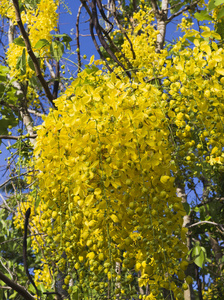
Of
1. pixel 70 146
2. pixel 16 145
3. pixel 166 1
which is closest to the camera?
pixel 70 146

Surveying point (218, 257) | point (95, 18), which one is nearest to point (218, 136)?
point (95, 18)

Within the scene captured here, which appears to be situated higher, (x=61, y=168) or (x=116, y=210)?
(x=61, y=168)

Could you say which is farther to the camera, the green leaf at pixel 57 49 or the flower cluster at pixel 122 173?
the green leaf at pixel 57 49

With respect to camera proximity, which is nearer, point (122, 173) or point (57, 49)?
point (122, 173)

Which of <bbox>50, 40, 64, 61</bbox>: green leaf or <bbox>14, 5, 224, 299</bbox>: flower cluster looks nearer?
<bbox>14, 5, 224, 299</bbox>: flower cluster

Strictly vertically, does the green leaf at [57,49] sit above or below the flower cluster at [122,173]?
above

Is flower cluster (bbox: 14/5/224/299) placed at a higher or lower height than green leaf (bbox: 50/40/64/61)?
lower

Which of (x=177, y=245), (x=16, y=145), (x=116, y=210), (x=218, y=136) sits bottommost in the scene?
(x=177, y=245)

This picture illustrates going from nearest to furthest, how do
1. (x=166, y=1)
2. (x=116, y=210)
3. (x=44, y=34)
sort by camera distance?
(x=116, y=210) → (x=44, y=34) → (x=166, y=1)

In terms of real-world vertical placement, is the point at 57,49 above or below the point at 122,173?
above

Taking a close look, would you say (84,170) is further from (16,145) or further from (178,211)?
(16,145)

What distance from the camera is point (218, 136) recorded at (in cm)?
108

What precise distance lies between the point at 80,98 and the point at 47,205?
385 mm

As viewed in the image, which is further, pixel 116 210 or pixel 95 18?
pixel 95 18
